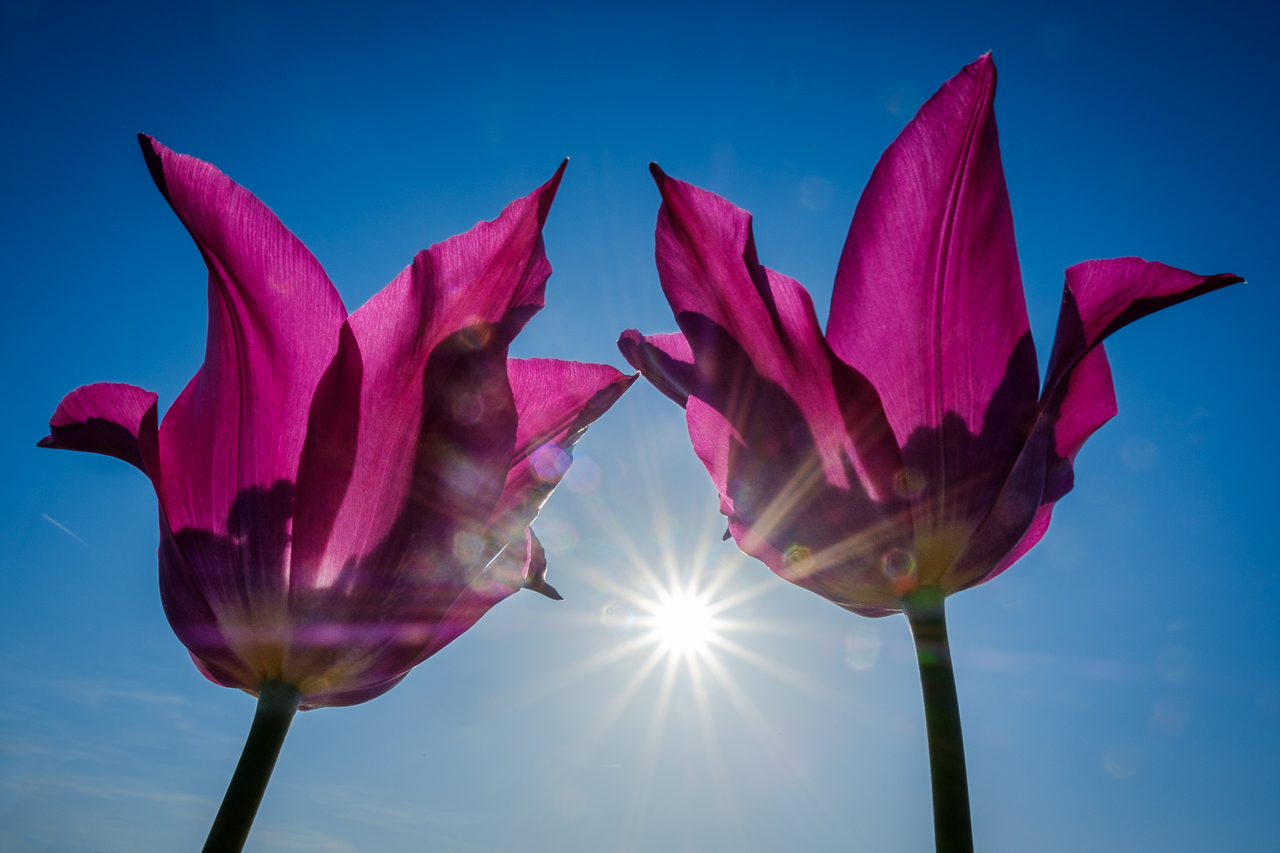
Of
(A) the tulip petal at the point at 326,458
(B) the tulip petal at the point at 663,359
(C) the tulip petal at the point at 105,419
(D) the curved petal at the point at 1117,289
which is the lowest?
(A) the tulip petal at the point at 326,458

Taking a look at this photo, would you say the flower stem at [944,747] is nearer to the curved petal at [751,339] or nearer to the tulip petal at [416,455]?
the curved petal at [751,339]

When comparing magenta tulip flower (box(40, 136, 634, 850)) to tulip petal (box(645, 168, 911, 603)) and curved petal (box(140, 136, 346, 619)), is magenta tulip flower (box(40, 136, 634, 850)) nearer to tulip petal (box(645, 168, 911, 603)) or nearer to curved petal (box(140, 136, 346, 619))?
curved petal (box(140, 136, 346, 619))

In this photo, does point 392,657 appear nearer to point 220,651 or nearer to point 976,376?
point 220,651

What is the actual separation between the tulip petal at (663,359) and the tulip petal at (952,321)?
15 cm

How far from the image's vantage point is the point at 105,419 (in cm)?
72

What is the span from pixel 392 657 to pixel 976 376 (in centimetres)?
55

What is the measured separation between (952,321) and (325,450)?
54 centimetres

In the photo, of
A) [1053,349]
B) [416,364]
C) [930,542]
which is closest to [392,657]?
[416,364]

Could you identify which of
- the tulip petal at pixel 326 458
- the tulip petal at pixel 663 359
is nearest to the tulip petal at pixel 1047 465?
the tulip petal at pixel 663 359

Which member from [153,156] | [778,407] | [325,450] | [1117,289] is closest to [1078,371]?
[1117,289]

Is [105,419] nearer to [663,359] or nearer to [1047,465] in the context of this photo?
[663,359]

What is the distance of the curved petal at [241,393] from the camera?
24.5 inches

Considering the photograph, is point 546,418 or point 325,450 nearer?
point 325,450

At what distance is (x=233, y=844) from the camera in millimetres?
499
